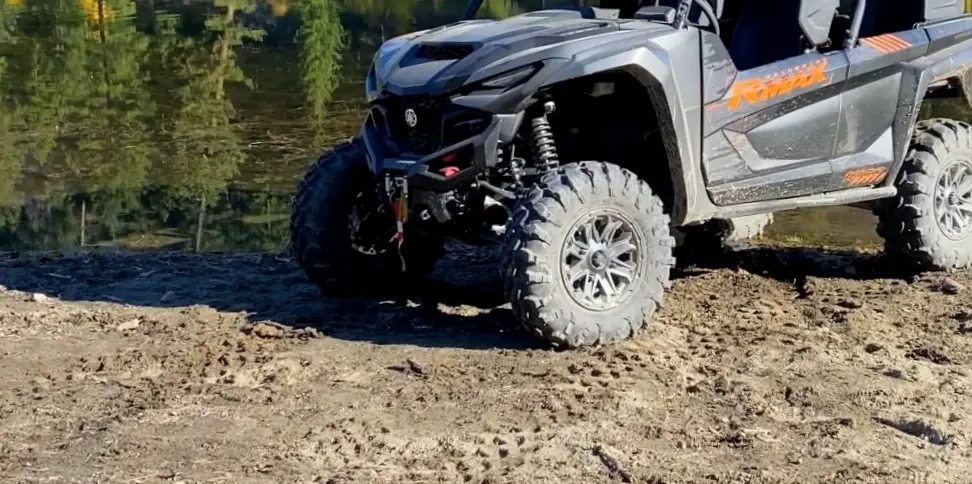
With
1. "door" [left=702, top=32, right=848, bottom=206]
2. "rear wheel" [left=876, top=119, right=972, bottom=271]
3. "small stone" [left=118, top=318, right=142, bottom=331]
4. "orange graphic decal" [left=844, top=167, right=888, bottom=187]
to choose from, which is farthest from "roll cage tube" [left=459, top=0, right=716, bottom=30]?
"small stone" [left=118, top=318, right=142, bottom=331]

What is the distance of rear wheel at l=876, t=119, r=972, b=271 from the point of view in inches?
306

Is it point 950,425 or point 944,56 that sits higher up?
point 944,56

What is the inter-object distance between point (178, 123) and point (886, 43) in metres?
11.0

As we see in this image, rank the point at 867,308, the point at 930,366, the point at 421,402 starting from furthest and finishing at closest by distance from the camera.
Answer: the point at 867,308
the point at 930,366
the point at 421,402

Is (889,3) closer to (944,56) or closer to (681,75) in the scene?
(944,56)

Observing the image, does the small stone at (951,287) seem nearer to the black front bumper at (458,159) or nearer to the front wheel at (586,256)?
the front wheel at (586,256)

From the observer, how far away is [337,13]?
31.3 meters

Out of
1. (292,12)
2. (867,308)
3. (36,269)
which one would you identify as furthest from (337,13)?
(867,308)

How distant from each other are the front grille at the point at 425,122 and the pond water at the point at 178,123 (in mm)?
3732

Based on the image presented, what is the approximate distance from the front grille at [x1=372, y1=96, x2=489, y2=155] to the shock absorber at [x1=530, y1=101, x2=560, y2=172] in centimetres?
32

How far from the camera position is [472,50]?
6.43 m

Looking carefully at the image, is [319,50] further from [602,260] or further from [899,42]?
[602,260]

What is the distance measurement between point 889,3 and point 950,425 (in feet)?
12.3

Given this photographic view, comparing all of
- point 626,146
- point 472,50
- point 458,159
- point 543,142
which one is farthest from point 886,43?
point 458,159
